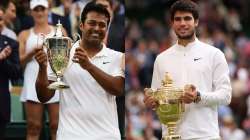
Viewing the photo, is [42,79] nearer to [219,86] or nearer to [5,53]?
[5,53]

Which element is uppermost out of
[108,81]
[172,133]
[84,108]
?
[108,81]

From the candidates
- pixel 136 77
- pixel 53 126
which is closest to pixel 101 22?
pixel 53 126

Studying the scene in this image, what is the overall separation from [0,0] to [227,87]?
291cm

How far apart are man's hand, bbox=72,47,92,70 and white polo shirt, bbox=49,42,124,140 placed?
27 centimetres

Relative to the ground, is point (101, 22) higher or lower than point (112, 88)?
higher

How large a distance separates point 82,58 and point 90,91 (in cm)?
43

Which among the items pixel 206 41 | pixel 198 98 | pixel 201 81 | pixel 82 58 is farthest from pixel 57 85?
pixel 206 41

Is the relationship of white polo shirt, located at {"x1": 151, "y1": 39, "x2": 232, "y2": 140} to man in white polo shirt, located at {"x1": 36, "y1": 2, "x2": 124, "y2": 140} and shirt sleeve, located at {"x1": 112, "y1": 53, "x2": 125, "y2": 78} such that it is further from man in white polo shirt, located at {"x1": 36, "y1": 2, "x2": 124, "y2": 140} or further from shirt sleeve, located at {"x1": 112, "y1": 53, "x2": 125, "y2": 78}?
man in white polo shirt, located at {"x1": 36, "y1": 2, "x2": 124, "y2": 140}

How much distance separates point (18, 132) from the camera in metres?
8.99

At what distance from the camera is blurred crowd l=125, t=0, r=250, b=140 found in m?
14.2

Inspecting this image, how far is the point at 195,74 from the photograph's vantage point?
7258mm

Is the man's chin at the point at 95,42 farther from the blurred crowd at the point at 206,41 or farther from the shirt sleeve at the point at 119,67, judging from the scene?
the blurred crowd at the point at 206,41

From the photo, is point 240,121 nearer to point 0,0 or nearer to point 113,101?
point 0,0

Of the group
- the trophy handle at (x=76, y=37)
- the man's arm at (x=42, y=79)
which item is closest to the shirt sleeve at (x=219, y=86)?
the trophy handle at (x=76, y=37)
